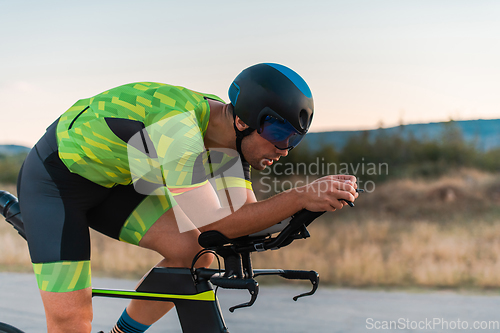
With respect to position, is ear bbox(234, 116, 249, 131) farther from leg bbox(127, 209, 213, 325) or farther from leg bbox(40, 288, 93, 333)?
leg bbox(40, 288, 93, 333)

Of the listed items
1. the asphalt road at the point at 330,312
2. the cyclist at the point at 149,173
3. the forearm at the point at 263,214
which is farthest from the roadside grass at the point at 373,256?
the forearm at the point at 263,214

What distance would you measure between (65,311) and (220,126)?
1.01 m

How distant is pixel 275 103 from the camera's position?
1.78m

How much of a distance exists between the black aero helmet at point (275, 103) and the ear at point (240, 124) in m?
0.03

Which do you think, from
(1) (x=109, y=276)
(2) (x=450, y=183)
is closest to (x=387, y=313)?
(1) (x=109, y=276)

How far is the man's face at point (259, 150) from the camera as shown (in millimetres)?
1908

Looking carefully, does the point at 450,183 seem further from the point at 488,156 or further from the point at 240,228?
the point at 240,228

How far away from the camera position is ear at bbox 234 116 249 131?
190 cm

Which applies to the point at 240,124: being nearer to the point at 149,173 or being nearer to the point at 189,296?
the point at 149,173

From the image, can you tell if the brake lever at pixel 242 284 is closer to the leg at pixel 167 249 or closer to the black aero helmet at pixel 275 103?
the leg at pixel 167 249

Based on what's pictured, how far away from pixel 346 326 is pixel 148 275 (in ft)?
7.05

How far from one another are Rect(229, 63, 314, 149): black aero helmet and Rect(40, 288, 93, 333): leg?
1.04m

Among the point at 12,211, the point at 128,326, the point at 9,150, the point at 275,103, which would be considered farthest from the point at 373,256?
the point at 9,150

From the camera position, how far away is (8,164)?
2372 cm
